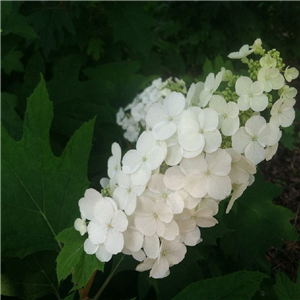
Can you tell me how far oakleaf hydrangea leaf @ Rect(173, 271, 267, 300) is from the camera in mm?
965

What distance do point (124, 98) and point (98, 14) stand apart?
2.40 feet

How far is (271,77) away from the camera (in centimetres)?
81

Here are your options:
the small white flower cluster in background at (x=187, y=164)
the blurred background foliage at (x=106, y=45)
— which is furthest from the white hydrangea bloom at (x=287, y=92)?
the blurred background foliage at (x=106, y=45)

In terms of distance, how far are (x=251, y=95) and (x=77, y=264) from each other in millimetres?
507

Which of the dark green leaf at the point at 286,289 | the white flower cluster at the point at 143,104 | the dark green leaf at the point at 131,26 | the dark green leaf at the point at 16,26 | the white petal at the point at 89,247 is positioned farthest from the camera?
the dark green leaf at the point at 131,26

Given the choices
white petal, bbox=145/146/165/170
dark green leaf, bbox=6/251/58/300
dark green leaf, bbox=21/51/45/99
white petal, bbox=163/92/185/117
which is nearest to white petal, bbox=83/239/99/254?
white petal, bbox=145/146/165/170

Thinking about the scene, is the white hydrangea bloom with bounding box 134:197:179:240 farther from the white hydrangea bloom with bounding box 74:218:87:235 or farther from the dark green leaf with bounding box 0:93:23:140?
the dark green leaf with bounding box 0:93:23:140

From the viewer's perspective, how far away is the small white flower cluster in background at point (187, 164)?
2.60ft

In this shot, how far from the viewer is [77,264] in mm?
901

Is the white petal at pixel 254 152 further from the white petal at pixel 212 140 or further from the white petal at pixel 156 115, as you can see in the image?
the white petal at pixel 156 115

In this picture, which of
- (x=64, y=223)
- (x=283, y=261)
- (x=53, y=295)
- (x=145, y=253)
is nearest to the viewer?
(x=145, y=253)

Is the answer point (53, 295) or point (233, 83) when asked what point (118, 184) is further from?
point (53, 295)

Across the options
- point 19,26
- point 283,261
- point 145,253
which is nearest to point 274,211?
point 283,261

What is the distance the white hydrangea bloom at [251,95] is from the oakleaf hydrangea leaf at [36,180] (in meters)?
0.48
